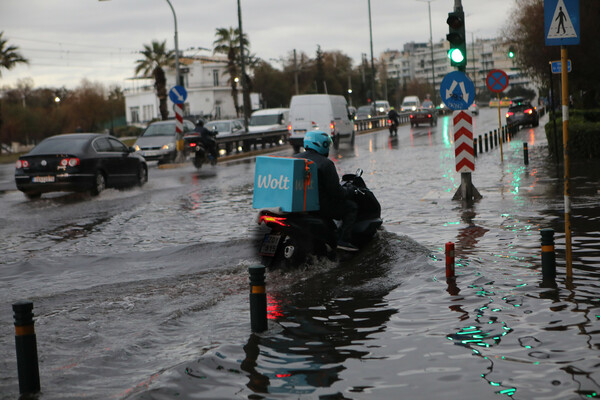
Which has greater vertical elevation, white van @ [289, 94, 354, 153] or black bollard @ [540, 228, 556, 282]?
white van @ [289, 94, 354, 153]

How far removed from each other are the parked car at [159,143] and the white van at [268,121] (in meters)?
10.6

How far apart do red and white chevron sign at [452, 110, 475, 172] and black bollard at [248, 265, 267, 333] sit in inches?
383

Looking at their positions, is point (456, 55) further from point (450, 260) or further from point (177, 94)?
point (177, 94)

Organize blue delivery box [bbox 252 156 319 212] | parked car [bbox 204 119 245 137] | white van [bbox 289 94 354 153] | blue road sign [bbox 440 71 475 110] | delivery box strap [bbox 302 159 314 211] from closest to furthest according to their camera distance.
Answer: blue delivery box [bbox 252 156 319 212], delivery box strap [bbox 302 159 314 211], blue road sign [bbox 440 71 475 110], white van [bbox 289 94 354 153], parked car [bbox 204 119 245 137]

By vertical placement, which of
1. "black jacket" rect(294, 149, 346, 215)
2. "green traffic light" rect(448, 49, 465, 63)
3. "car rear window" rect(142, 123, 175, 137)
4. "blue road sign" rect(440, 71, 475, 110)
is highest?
"green traffic light" rect(448, 49, 465, 63)

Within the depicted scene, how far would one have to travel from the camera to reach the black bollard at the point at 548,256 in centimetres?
809

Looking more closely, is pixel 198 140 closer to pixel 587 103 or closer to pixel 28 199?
pixel 28 199

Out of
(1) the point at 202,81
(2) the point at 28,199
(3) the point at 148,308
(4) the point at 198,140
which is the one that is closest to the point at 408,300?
(3) the point at 148,308

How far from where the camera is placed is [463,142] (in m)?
15.8

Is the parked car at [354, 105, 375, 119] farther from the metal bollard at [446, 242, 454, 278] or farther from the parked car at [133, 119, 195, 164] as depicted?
the metal bollard at [446, 242, 454, 278]

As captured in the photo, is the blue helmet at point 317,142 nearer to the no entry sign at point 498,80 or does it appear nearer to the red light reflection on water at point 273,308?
the red light reflection on water at point 273,308

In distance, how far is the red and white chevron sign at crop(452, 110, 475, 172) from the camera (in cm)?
1574

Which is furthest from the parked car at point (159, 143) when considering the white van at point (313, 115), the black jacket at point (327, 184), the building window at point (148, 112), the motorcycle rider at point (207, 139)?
the building window at point (148, 112)

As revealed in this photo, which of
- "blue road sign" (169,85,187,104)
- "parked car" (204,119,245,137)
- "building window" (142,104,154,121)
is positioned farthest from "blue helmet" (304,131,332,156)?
"building window" (142,104,154,121)
